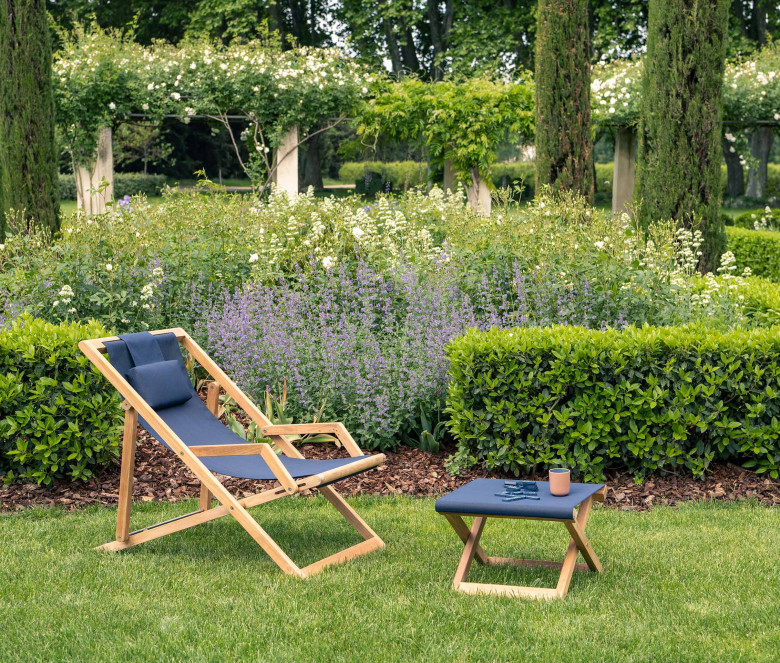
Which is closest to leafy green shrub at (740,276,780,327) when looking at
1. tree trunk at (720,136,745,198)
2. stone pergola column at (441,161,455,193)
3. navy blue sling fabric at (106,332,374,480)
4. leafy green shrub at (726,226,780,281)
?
navy blue sling fabric at (106,332,374,480)

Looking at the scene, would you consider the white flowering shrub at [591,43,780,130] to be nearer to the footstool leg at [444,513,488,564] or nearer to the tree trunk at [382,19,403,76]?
the tree trunk at [382,19,403,76]

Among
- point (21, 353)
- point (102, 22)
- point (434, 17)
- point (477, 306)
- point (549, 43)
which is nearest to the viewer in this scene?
point (21, 353)

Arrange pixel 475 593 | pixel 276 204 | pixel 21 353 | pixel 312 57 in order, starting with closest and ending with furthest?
pixel 475 593
pixel 21 353
pixel 276 204
pixel 312 57

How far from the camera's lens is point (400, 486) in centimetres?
519

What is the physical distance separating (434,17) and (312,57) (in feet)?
40.1

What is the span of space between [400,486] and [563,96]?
21.8 feet

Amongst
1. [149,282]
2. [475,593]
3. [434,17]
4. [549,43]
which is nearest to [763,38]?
[434,17]

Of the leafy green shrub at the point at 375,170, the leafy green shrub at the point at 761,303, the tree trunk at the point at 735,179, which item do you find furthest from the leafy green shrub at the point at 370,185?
the tree trunk at the point at 735,179

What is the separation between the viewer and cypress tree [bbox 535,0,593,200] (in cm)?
1039

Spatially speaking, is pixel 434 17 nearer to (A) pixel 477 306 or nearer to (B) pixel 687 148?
(B) pixel 687 148

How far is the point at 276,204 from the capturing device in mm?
8289

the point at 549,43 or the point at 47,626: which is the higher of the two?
the point at 549,43

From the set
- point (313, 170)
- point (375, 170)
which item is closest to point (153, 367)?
point (313, 170)

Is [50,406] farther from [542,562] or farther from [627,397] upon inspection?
[627,397]
